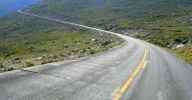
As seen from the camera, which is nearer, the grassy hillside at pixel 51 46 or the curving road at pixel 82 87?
the curving road at pixel 82 87

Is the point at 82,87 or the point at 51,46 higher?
the point at 82,87

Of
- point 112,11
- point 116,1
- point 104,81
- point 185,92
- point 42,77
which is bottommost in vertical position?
point 185,92

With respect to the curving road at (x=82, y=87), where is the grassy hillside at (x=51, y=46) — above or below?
below

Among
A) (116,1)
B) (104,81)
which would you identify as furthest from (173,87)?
(116,1)

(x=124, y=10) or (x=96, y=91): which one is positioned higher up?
(x=124, y=10)

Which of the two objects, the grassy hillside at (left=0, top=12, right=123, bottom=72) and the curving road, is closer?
the curving road

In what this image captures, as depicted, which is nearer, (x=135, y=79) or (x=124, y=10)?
(x=135, y=79)

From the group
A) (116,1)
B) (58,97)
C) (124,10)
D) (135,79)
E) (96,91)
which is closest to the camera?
(58,97)

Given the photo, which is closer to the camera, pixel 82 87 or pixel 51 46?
pixel 82 87

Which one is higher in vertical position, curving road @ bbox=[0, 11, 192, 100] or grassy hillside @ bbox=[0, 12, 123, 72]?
curving road @ bbox=[0, 11, 192, 100]

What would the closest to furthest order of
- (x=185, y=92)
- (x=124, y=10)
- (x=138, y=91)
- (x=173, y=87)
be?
(x=138, y=91) → (x=185, y=92) → (x=173, y=87) → (x=124, y=10)

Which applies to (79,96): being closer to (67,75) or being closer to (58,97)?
(58,97)
